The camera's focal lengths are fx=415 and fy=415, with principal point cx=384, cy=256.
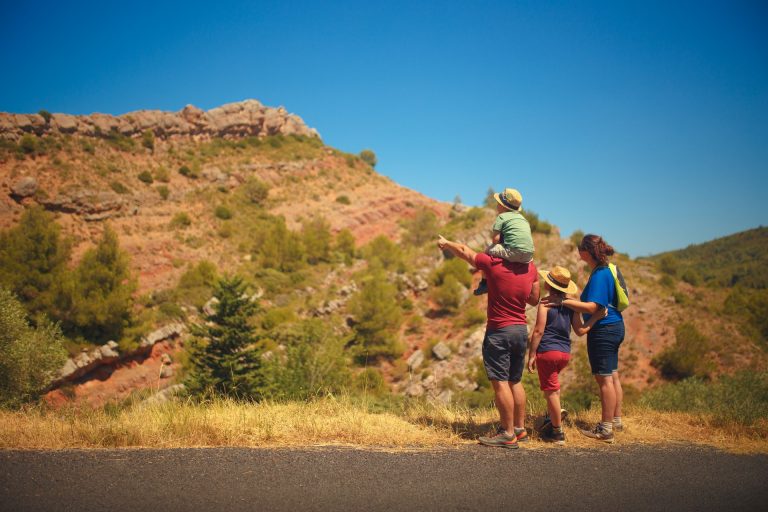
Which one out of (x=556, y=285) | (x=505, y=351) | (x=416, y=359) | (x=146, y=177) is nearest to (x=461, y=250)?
(x=505, y=351)

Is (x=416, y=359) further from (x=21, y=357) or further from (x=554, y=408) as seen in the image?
(x=554, y=408)

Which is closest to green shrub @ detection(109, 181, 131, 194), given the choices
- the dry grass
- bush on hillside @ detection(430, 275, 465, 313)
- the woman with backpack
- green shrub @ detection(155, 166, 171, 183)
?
green shrub @ detection(155, 166, 171, 183)

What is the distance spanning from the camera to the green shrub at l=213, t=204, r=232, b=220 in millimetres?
44719

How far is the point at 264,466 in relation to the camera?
3.33 meters

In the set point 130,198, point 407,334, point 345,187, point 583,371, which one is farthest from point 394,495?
point 345,187

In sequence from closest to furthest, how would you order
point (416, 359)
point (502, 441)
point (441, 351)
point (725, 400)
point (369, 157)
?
point (502, 441), point (725, 400), point (441, 351), point (416, 359), point (369, 157)

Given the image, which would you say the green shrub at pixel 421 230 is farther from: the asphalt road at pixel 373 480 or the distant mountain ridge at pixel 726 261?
the asphalt road at pixel 373 480

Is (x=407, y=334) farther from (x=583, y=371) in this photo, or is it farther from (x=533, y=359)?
(x=533, y=359)

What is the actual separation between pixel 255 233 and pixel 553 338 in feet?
133

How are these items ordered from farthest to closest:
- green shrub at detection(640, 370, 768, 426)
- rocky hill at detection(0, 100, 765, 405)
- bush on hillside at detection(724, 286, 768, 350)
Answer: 1. bush on hillside at detection(724, 286, 768, 350)
2. rocky hill at detection(0, 100, 765, 405)
3. green shrub at detection(640, 370, 768, 426)

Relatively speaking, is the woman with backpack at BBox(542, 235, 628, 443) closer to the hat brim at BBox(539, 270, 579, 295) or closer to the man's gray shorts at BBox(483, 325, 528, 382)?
the hat brim at BBox(539, 270, 579, 295)

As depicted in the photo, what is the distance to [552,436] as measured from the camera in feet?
14.6

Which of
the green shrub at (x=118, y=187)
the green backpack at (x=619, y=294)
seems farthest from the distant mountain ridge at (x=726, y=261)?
the green shrub at (x=118, y=187)

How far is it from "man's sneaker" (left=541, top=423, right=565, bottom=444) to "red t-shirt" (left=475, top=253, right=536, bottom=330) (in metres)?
1.26
